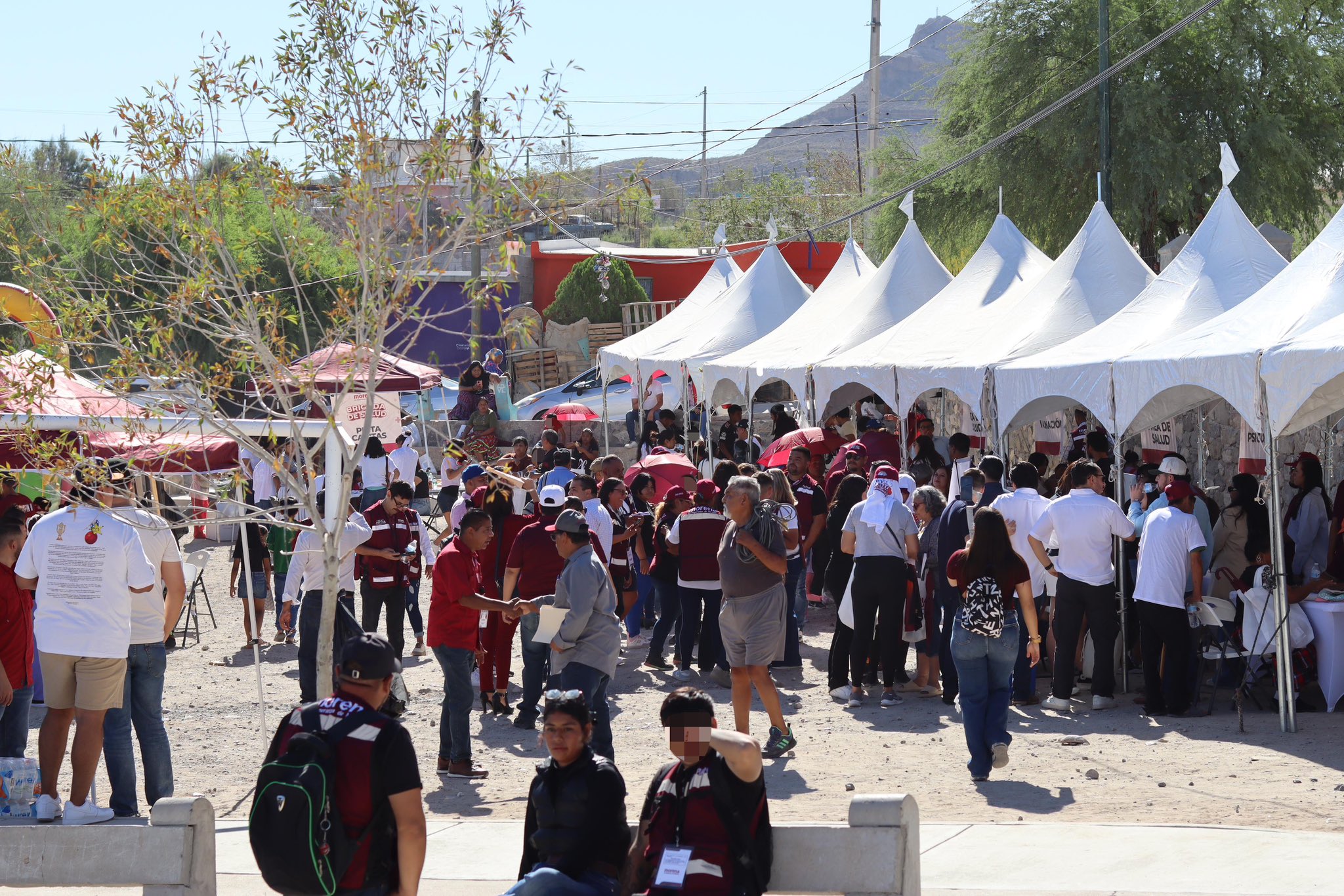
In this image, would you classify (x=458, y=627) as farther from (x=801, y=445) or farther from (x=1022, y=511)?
(x=801, y=445)

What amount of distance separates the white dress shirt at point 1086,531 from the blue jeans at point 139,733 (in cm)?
603

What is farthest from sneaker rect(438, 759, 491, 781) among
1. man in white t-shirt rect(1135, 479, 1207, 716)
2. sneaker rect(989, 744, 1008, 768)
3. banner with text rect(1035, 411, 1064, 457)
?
banner with text rect(1035, 411, 1064, 457)

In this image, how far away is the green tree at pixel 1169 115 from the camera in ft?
80.3

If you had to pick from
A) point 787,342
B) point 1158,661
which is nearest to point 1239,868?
point 1158,661

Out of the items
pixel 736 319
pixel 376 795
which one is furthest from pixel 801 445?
pixel 376 795

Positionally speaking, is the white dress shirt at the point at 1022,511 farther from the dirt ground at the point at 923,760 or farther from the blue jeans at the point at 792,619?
the blue jeans at the point at 792,619

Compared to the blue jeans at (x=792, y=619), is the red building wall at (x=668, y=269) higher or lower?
higher

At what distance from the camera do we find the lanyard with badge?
4742mm

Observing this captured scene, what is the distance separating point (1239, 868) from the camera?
20.6 ft

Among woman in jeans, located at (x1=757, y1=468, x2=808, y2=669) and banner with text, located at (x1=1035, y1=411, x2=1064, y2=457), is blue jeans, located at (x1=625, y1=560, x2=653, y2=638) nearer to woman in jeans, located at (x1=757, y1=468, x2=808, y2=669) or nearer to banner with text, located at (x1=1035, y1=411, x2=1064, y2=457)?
woman in jeans, located at (x1=757, y1=468, x2=808, y2=669)

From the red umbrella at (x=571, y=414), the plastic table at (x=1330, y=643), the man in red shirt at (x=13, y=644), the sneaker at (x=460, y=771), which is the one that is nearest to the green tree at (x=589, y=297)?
the red umbrella at (x=571, y=414)

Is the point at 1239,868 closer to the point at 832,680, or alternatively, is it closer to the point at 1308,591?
the point at 1308,591

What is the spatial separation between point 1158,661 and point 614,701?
4.11 m

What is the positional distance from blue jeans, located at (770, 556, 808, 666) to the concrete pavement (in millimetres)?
4648
